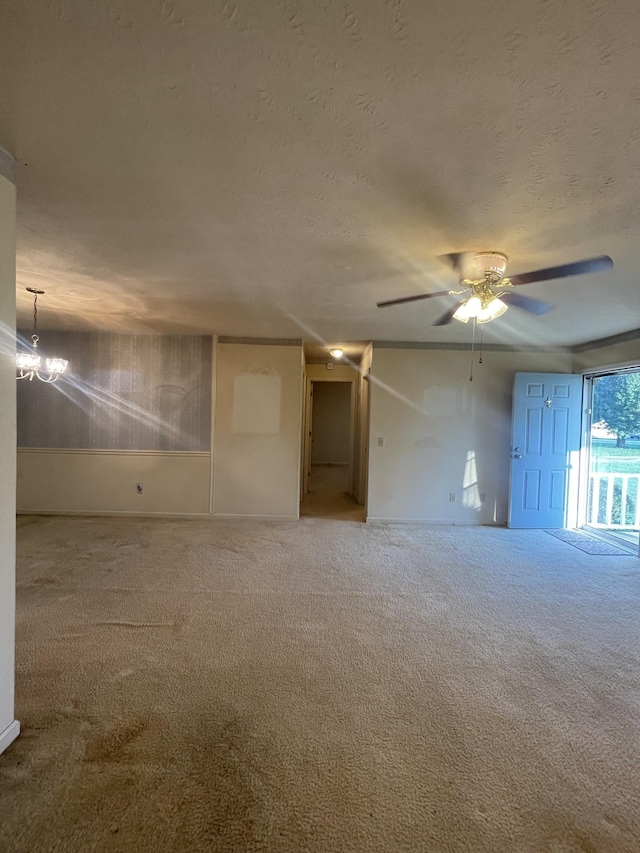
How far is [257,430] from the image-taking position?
527 cm

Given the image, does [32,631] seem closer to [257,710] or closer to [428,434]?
[257,710]

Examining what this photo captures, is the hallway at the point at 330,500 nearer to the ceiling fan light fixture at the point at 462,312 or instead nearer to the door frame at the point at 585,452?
the door frame at the point at 585,452

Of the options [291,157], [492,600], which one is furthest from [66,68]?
[492,600]

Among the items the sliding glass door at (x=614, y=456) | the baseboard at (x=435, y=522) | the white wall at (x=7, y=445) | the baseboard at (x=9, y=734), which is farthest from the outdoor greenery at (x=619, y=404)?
the baseboard at (x=9, y=734)

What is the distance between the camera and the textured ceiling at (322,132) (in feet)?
3.28

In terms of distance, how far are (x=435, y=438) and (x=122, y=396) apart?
13.8ft

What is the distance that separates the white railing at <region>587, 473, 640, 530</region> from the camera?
5.12m

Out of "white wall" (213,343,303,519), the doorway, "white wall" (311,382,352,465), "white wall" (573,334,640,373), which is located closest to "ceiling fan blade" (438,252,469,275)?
"white wall" (213,343,303,519)

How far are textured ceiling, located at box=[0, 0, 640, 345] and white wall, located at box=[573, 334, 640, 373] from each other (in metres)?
2.08

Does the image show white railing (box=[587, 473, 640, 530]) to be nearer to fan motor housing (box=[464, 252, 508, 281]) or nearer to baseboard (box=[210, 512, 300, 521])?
baseboard (box=[210, 512, 300, 521])

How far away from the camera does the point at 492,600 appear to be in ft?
9.98

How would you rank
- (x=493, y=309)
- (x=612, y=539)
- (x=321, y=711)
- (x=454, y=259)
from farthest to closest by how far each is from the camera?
(x=612, y=539), (x=493, y=309), (x=454, y=259), (x=321, y=711)

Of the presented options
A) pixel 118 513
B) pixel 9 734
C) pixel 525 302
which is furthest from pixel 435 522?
pixel 9 734

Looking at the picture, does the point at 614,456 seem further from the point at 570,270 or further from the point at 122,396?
the point at 122,396
